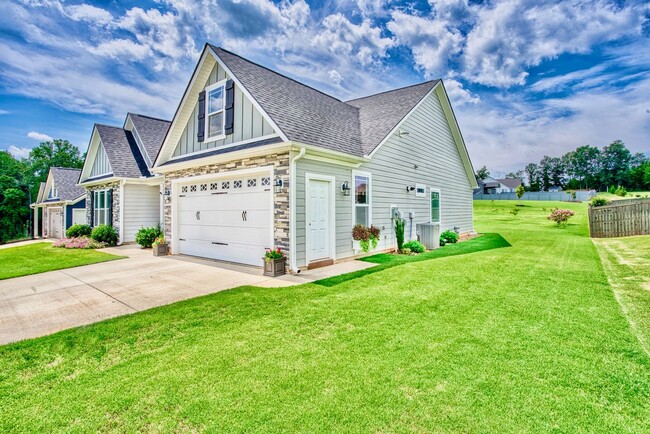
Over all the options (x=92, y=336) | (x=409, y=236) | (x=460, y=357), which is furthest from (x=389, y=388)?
(x=409, y=236)

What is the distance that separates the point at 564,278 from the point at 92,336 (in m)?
8.11

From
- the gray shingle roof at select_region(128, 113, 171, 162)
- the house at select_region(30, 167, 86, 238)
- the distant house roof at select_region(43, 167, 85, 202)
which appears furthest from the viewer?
the distant house roof at select_region(43, 167, 85, 202)

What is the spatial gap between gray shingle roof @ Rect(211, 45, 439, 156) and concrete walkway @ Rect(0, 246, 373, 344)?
11.5 ft

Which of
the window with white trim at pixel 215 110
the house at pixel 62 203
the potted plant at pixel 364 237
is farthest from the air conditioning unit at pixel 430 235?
the house at pixel 62 203

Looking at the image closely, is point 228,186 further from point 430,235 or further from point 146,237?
point 430,235

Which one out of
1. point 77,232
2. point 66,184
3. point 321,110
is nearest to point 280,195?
point 321,110

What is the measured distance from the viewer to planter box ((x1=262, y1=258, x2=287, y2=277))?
22.5 ft

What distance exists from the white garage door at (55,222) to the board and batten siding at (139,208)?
958 cm

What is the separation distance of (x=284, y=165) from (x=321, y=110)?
4.08 meters

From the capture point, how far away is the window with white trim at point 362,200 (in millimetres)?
9055

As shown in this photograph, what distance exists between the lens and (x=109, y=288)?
5.99 metres

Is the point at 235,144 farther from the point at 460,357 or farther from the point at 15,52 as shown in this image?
the point at 15,52

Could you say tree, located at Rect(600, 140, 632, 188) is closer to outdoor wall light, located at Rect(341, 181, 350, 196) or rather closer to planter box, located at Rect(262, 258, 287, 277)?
outdoor wall light, located at Rect(341, 181, 350, 196)

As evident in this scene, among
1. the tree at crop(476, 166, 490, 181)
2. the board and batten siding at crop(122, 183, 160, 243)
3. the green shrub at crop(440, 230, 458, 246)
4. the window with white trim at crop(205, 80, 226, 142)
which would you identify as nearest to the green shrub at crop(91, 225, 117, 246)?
the board and batten siding at crop(122, 183, 160, 243)
